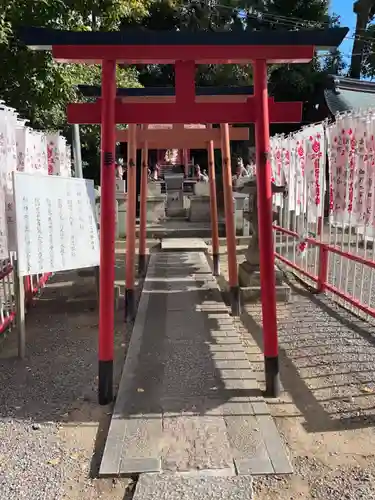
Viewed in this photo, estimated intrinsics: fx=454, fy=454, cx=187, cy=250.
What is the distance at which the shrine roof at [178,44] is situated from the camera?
3.19 meters

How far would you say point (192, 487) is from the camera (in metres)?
2.56

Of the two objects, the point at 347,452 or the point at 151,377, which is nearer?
the point at 347,452

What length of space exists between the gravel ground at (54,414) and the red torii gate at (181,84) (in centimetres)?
36

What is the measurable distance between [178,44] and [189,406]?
268 cm

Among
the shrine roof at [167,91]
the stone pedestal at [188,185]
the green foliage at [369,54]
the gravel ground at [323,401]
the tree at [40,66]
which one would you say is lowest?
the gravel ground at [323,401]

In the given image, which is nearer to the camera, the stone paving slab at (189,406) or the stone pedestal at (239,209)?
the stone paving slab at (189,406)

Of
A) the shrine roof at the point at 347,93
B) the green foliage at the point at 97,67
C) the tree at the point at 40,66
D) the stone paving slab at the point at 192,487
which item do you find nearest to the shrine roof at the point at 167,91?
the green foliage at the point at 97,67

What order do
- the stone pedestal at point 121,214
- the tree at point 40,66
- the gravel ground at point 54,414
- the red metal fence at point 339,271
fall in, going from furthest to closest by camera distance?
1. the stone pedestal at point 121,214
2. the tree at point 40,66
3. the red metal fence at point 339,271
4. the gravel ground at point 54,414

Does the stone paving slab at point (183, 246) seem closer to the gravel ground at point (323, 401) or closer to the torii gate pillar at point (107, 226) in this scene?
the gravel ground at point (323, 401)

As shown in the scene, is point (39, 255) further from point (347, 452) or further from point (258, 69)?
point (347, 452)

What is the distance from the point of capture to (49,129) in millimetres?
9359

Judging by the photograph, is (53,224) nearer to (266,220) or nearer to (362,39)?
(266,220)

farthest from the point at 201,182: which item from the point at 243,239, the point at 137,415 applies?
the point at 137,415

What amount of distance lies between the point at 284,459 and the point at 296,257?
6.05 meters
